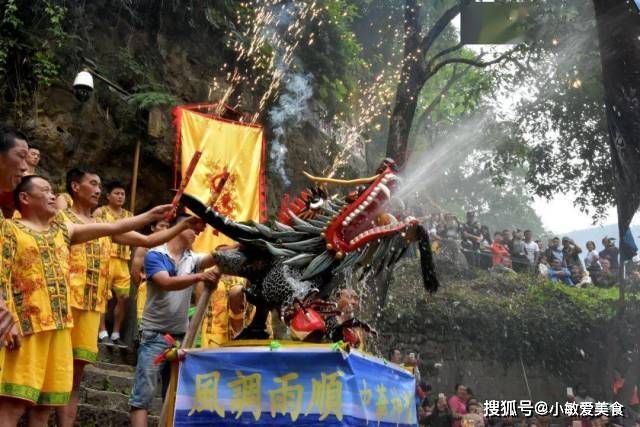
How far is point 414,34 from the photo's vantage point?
12852mm

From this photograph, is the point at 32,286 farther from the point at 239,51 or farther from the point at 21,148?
the point at 239,51

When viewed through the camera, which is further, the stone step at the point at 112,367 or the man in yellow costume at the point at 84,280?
the stone step at the point at 112,367

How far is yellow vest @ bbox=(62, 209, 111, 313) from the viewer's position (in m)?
4.56

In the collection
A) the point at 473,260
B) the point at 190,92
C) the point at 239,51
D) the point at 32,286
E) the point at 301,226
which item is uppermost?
the point at 239,51

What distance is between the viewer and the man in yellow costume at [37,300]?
3373 mm

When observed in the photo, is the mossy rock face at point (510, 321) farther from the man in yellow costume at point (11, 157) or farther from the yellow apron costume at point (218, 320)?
Result: the man in yellow costume at point (11, 157)

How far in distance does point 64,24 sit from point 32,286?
7494mm

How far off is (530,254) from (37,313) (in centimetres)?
1493

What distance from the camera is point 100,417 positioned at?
213 inches

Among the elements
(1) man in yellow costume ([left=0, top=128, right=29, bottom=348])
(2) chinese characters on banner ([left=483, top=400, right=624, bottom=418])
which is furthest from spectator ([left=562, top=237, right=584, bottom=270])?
(1) man in yellow costume ([left=0, top=128, right=29, bottom=348])

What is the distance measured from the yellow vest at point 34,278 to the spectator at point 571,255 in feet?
47.0

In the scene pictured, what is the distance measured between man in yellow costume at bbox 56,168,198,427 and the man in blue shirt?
0.32 metres

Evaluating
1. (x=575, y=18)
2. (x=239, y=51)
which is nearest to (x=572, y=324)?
(x=575, y=18)

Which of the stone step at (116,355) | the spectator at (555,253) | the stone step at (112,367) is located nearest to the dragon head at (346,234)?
the stone step at (112,367)
